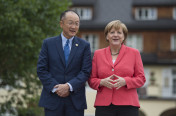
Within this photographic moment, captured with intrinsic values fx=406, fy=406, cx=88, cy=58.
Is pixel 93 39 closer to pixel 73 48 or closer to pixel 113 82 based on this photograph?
pixel 73 48

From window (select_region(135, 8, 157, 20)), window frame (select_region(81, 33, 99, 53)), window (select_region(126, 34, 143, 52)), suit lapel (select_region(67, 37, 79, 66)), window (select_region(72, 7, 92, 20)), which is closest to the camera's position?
suit lapel (select_region(67, 37, 79, 66))

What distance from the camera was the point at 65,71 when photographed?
5.45 metres

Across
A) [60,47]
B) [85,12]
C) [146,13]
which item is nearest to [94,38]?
[85,12]

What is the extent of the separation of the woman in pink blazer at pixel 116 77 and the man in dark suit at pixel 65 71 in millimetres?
180

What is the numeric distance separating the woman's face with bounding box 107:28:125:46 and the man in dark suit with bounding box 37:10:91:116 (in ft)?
1.24

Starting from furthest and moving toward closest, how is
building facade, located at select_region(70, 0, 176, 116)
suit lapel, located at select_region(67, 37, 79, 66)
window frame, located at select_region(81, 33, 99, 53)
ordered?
window frame, located at select_region(81, 33, 99, 53) → building facade, located at select_region(70, 0, 176, 116) → suit lapel, located at select_region(67, 37, 79, 66)

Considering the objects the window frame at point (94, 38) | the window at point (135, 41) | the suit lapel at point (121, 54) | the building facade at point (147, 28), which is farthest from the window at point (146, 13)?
the suit lapel at point (121, 54)

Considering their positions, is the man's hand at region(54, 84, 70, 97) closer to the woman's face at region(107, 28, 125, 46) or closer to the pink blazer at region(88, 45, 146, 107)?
the pink blazer at region(88, 45, 146, 107)

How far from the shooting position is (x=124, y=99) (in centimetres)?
529

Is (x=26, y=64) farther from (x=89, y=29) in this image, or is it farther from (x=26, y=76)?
(x=89, y=29)

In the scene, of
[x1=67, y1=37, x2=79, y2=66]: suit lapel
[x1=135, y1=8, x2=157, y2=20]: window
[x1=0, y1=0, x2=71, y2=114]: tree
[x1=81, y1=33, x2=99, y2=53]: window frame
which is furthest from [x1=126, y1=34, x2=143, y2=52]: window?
[x1=67, y1=37, x2=79, y2=66]: suit lapel

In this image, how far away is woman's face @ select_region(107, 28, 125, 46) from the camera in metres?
5.43

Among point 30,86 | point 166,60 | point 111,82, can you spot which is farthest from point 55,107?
point 166,60

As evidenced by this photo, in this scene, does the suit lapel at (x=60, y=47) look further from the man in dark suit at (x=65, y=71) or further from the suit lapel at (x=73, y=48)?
the suit lapel at (x=73, y=48)
